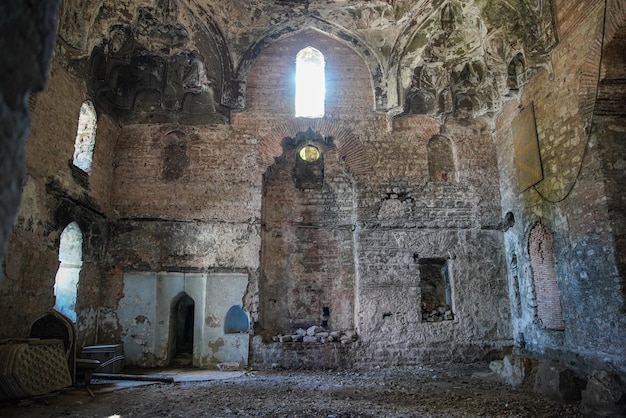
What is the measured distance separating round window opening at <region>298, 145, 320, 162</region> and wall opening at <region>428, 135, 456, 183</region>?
2584 mm

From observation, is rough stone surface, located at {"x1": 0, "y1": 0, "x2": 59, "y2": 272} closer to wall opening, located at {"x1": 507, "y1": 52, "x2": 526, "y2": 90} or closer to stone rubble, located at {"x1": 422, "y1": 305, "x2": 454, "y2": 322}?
stone rubble, located at {"x1": 422, "y1": 305, "x2": 454, "y2": 322}

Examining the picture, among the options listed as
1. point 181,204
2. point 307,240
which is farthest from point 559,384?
point 181,204

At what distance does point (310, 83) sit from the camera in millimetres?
9938

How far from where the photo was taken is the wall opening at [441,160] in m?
9.45

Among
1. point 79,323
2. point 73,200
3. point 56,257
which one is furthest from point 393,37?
point 79,323

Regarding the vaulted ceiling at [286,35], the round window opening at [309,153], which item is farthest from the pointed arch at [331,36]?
the round window opening at [309,153]

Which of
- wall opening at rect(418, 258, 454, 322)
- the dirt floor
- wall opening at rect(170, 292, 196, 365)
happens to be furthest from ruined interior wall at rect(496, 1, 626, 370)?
wall opening at rect(170, 292, 196, 365)

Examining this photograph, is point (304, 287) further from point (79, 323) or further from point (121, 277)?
point (79, 323)

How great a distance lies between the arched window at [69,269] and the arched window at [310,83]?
5.19 meters

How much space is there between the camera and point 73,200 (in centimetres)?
744

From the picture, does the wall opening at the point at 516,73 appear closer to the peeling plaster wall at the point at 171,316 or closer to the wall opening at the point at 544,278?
the wall opening at the point at 544,278

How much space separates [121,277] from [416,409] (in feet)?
20.3

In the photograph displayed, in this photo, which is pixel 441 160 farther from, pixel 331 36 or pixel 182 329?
pixel 182 329

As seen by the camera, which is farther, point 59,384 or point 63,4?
point 63,4
